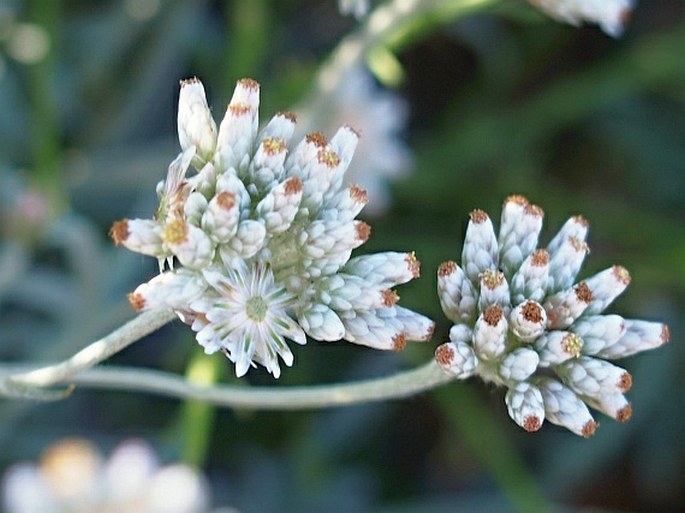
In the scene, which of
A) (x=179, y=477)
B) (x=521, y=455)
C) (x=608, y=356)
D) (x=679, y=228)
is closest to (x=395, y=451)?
(x=521, y=455)

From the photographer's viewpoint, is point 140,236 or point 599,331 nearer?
point 140,236

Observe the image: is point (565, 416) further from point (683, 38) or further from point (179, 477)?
point (683, 38)

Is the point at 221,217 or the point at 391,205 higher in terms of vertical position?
the point at 391,205

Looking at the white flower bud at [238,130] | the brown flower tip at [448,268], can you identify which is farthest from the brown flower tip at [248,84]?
the brown flower tip at [448,268]

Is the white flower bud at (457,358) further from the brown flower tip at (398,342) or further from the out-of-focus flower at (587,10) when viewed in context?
the out-of-focus flower at (587,10)

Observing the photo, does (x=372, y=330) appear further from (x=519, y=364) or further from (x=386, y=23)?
(x=386, y=23)

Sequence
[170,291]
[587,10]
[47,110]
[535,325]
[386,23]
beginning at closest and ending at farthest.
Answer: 1. [170,291]
2. [535,325]
3. [587,10]
4. [386,23]
5. [47,110]

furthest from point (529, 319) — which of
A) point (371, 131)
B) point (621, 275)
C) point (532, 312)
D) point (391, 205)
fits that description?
point (391, 205)
